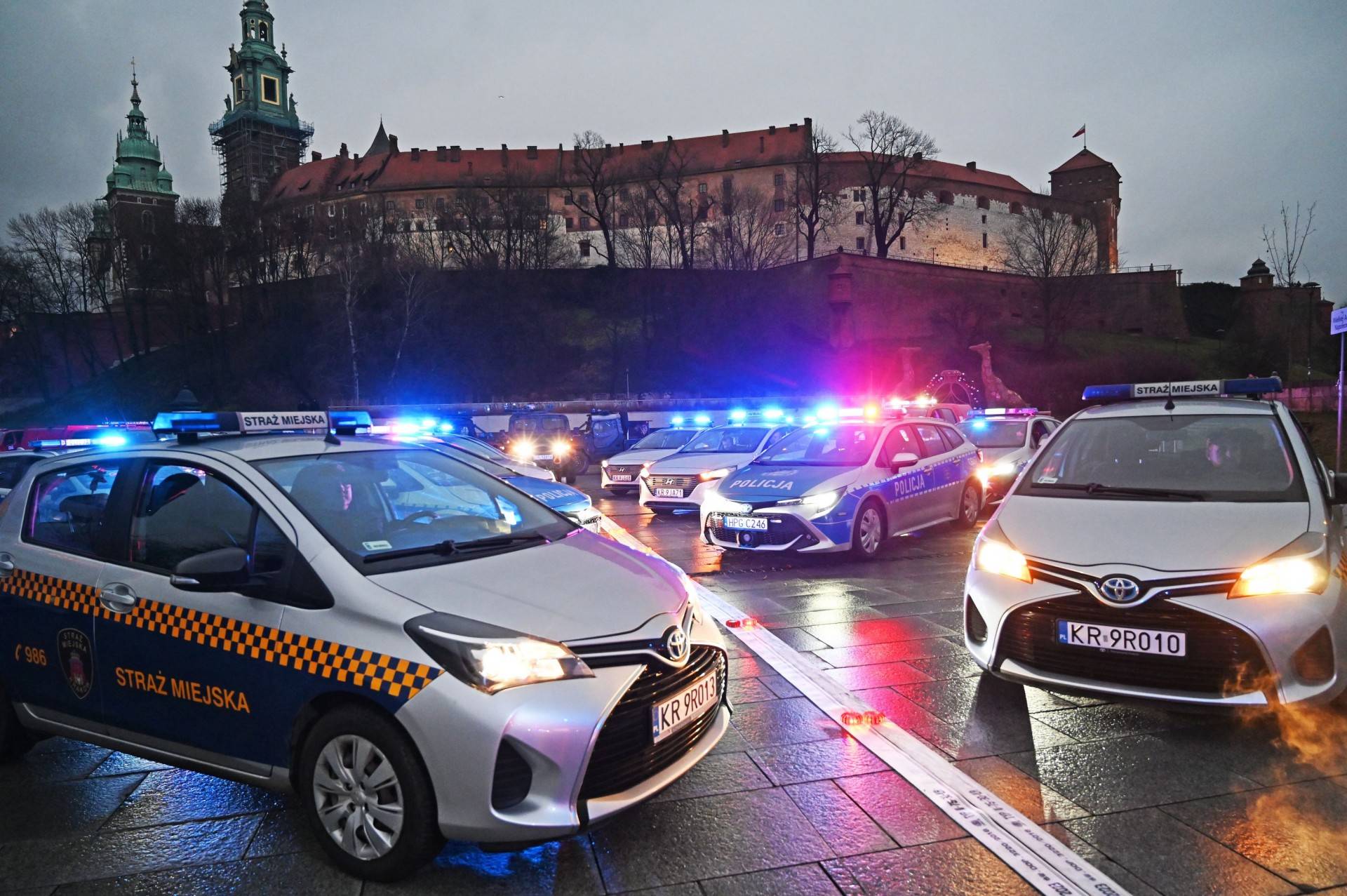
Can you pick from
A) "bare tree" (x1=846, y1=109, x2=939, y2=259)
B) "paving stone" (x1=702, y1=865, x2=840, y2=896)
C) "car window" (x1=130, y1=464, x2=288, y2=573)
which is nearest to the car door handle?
"car window" (x1=130, y1=464, x2=288, y2=573)

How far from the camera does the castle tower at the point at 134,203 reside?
63.7 meters

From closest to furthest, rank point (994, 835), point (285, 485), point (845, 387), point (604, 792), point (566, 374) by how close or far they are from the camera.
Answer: point (604, 792), point (994, 835), point (285, 485), point (845, 387), point (566, 374)

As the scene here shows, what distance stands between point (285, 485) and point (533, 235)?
70.3 m

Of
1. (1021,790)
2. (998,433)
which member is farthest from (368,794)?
(998,433)

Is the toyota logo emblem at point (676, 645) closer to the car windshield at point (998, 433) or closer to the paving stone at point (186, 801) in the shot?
the paving stone at point (186, 801)

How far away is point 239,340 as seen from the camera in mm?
65500

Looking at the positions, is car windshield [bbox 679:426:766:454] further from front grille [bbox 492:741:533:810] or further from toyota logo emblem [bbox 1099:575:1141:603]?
front grille [bbox 492:741:533:810]

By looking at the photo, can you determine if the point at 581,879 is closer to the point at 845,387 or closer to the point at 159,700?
the point at 159,700

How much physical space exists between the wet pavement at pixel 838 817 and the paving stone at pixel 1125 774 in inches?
0.4

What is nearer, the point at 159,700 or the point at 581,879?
the point at 581,879

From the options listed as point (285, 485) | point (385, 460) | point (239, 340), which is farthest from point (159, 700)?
point (239, 340)

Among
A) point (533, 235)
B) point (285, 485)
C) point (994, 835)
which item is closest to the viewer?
point (994, 835)

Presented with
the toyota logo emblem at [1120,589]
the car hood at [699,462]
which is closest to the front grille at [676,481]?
the car hood at [699,462]

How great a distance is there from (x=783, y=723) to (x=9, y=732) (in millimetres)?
3647
